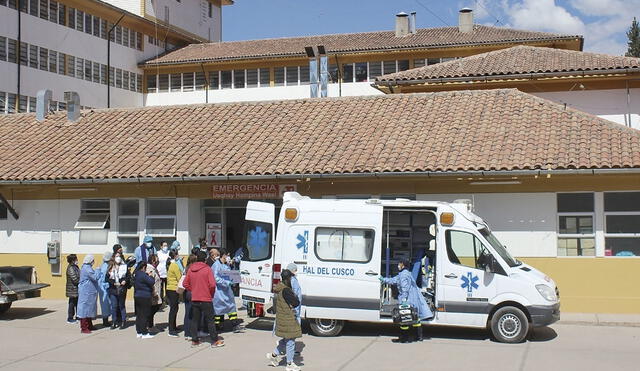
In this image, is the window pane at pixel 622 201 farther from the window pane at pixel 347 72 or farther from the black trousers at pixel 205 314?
the window pane at pixel 347 72

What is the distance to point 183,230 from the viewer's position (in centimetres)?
1895

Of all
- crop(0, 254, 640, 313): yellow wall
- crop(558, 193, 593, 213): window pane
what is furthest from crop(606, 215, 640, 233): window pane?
crop(0, 254, 640, 313): yellow wall

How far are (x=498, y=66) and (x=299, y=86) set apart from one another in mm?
23123

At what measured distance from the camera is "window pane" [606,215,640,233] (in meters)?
16.2

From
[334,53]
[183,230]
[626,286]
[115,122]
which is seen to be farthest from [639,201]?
[334,53]

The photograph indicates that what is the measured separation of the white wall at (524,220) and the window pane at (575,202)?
200 millimetres

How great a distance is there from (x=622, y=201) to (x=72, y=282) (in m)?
11.7

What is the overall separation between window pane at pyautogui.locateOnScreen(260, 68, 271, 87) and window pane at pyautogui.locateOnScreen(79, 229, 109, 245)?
93.7 feet

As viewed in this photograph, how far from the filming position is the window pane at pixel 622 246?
16.1m

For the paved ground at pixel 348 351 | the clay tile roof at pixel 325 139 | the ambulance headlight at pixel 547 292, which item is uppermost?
the clay tile roof at pixel 325 139

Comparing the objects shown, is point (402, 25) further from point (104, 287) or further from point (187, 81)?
point (104, 287)

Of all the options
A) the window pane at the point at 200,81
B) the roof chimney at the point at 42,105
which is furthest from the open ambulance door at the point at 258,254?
the window pane at the point at 200,81

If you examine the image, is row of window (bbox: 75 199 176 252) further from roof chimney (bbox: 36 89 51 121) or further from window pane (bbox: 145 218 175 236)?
roof chimney (bbox: 36 89 51 121)

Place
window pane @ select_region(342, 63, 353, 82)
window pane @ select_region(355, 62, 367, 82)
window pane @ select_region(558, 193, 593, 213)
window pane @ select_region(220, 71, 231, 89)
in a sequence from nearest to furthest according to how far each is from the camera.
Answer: window pane @ select_region(558, 193, 593, 213), window pane @ select_region(355, 62, 367, 82), window pane @ select_region(342, 63, 353, 82), window pane @ select_region(220, 71, 231, 89)
